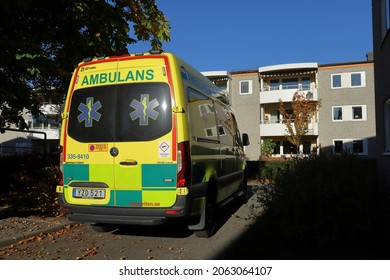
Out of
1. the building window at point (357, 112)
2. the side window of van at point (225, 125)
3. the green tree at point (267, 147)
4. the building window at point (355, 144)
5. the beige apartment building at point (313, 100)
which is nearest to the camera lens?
the side window of van at point (225, 125)

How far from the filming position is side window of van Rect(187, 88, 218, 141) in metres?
5.39

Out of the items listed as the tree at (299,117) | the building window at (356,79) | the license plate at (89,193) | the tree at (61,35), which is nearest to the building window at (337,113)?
the tree at (299,117)

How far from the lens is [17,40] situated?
19.5 feet

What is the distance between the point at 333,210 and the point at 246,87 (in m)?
33.3

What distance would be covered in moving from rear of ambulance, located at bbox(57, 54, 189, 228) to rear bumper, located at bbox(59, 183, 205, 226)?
1 cm

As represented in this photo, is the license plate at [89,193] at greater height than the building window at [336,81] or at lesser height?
lesser

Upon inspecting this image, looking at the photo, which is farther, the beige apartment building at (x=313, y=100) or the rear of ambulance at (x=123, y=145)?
the beige apartment building at (x=313, y=100)

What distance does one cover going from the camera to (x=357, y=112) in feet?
109

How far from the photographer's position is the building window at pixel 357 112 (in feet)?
109

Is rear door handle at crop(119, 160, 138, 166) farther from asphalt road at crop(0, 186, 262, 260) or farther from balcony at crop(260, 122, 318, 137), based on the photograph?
balcony at crop(260, 122, 318, 137)

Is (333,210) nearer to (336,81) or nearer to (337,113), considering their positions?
(337,113)

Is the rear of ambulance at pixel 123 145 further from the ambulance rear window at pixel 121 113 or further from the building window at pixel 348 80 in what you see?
the building window at pixel 348 80

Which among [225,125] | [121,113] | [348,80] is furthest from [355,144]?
[121,113]

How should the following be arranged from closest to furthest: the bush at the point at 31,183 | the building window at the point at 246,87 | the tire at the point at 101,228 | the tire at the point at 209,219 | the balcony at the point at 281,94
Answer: the tire at the point at 209,219
the tire at the point at 101,228
the bush at the point at 31,183
the balcony at the point at 281,94
the building window at the point at 246,87
